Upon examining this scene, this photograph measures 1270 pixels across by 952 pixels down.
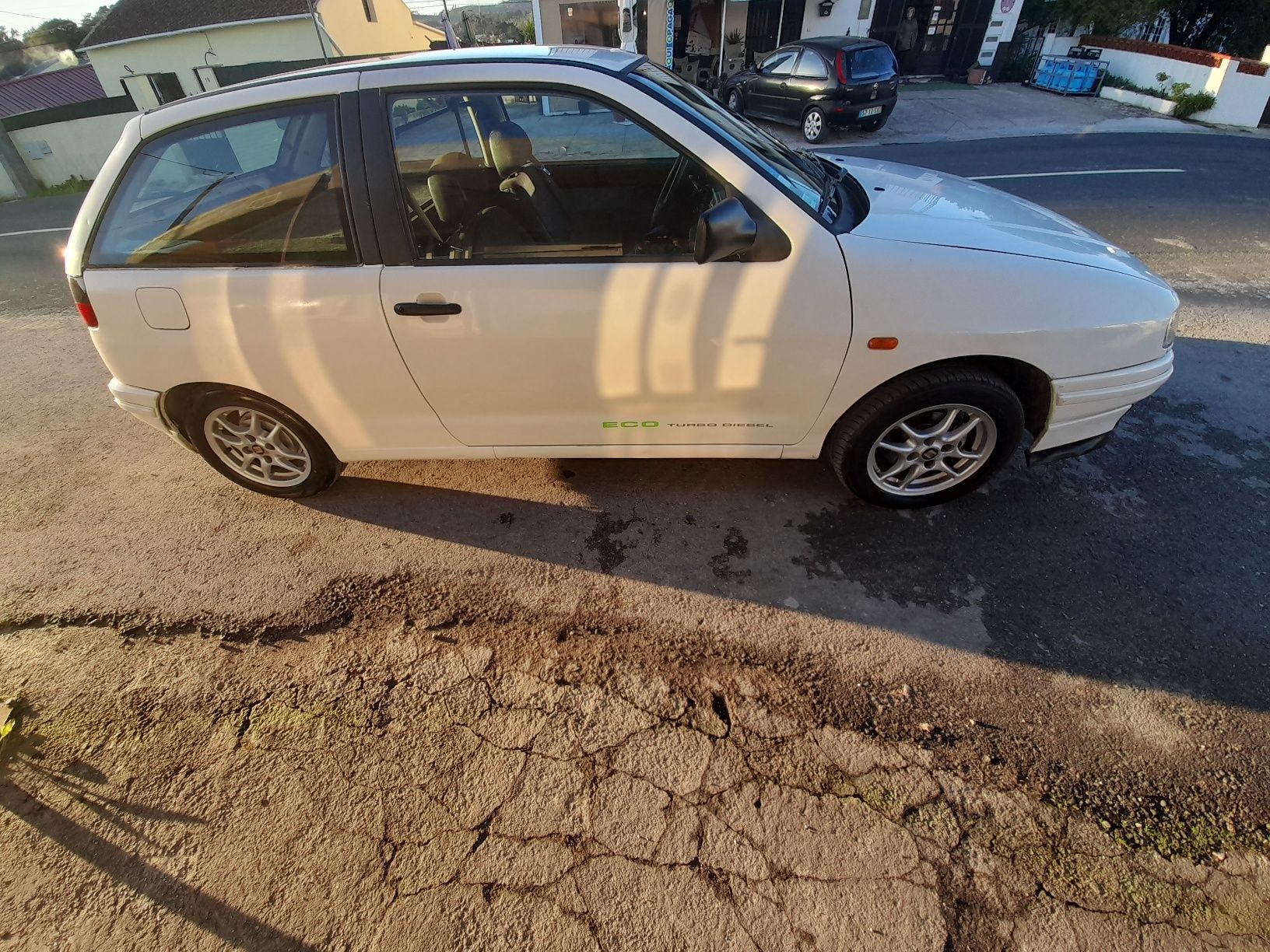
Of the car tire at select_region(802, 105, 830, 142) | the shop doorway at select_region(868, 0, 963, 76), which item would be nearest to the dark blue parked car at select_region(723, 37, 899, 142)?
the car tire at select_region(802, 105, 830, 142)

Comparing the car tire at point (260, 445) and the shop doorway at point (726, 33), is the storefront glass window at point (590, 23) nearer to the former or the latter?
the shop doorway at point (726, 33)

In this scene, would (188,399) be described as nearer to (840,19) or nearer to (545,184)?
(545,184)

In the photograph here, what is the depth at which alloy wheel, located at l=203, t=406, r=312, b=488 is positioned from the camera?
3014 millimetres

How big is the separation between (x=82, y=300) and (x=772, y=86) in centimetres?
1276

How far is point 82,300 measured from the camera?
106 inches

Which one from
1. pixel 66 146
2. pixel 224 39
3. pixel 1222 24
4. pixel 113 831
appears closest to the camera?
pixel 113 831

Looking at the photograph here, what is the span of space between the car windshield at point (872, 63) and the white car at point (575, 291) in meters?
10.3

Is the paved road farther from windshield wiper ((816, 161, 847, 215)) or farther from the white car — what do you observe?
windshield wiper ((816, 161, 847, 215))

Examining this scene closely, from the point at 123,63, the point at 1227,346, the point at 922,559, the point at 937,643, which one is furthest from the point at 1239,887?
the point at 123,63

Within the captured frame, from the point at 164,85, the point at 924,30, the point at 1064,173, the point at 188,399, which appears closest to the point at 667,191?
the point at 188,399

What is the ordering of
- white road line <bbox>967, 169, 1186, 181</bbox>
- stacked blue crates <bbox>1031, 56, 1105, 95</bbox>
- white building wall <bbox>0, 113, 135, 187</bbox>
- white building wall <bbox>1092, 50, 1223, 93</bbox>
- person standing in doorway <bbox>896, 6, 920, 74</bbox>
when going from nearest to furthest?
white road line <bbox>967, 169, 1186, 181</bbox> → white building wall <bbox>1092, 50, 1223, 93</bbox> → stacked blue crates <bbox>1031, 56, 1105, 95</bbox> → white building wall <bbox>0, 113, 135, 187</bbox> → person standing in doorway <bbox>896, 6, 920, 74</bbox>

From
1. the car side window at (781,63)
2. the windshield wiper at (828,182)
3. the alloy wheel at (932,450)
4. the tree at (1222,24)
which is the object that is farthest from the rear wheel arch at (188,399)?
the tree at (1222,24)

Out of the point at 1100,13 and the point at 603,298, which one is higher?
the point at 1100,13

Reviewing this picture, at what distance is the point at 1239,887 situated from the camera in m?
1.73
